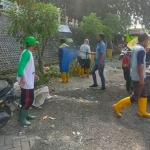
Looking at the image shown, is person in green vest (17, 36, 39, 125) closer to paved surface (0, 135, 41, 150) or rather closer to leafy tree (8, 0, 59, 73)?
paved surface (0, 135, 41, 150)

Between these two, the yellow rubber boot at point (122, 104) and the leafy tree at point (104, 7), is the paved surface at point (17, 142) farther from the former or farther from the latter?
the leafy tree at point (104, 7)

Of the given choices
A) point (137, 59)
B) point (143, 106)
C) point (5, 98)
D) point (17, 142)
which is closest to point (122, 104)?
point (143, 106)

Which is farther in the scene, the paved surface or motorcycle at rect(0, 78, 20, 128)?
motorcycle at rect(0, 78, 20, 128)

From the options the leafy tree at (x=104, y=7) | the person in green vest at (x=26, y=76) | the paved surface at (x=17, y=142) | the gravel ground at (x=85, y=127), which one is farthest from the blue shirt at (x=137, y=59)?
the leafy tree at (x=104, y=7)

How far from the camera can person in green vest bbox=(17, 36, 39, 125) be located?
12.9 feet

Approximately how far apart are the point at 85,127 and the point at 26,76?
1390 millimetres

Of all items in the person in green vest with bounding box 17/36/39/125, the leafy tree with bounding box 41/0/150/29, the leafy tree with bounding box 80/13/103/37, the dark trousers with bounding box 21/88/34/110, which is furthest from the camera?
the leafy tree with bounding box 41/0/150/29

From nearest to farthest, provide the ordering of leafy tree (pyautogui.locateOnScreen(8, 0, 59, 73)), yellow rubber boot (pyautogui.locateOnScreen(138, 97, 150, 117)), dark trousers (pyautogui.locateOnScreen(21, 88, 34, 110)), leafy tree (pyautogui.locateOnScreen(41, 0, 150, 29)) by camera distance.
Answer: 1. dark trousers (pyautogui.locateOnScreen(21, 88, 34, 110))
2. yellow rubber boot (pyautogui.locateOnScreen(138, 97, 150, 117))
3. leafy tree (pyautogui.locateOnScreen(8, 0, 59, 73))
4. leafy tree (pyautogui.locateOnScreen(41, 0, 150, 29))

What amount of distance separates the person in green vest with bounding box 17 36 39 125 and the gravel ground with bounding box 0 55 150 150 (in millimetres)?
295

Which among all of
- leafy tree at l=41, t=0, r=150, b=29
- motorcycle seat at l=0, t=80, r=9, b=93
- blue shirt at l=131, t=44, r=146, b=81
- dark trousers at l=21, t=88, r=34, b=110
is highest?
leafy tree at l=41, t=0, r=150, b=29

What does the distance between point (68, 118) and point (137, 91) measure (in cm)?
146

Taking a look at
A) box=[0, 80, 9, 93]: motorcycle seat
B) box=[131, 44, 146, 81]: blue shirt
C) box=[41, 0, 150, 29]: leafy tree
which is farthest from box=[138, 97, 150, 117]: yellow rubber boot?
box=[41, 0, 150, 29]: leafy tree

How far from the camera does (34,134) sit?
3.81m

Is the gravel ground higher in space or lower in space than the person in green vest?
lower
